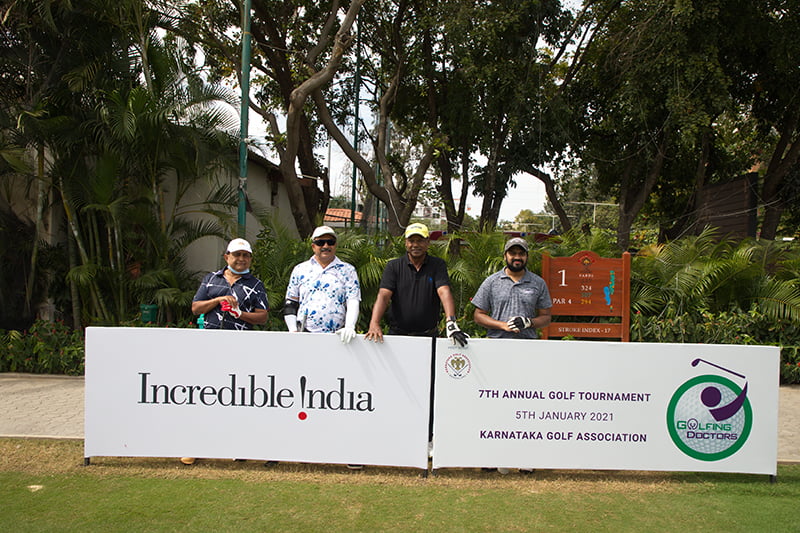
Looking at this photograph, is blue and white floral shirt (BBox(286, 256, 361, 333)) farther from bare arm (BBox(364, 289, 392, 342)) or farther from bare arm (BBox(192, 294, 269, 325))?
bare arm (BBox(192, 294, 269, 325))

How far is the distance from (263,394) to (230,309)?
73cm

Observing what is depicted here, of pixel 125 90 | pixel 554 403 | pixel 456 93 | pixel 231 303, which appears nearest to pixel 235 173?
pixel 125 90

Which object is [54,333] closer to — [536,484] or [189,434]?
[189,434]

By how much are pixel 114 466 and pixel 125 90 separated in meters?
5.73

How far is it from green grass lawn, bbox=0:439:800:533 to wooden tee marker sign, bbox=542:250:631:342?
9.38ft

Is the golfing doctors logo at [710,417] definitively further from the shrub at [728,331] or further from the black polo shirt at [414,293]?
the shrub at [728,331]

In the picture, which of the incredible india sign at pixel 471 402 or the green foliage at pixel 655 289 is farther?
the green foliage at pixel 655 289

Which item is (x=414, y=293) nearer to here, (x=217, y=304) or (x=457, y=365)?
(x=457, y=365)

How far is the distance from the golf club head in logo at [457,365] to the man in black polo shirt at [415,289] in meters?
0.38

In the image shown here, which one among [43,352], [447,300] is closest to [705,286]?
[447,300]

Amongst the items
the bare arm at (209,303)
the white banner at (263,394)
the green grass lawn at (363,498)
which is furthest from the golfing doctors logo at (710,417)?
the bare arm at (209,303)

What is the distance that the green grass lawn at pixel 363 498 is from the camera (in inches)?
148

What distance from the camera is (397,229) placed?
14195 mm

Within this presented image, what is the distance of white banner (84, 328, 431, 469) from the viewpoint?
4.56 metres
